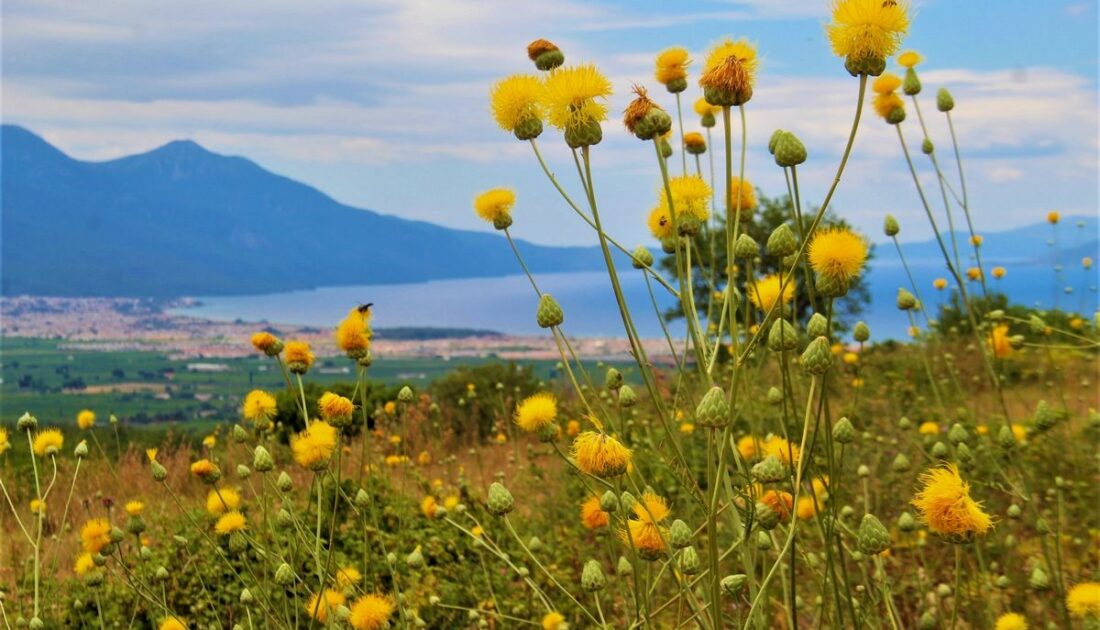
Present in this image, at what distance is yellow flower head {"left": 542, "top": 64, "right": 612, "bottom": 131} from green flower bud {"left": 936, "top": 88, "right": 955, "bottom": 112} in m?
2.93

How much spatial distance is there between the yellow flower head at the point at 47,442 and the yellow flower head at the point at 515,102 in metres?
2.53

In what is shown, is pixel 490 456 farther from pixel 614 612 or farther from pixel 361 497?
pixel 361 497

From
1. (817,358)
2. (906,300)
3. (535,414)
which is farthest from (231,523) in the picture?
(906,300)

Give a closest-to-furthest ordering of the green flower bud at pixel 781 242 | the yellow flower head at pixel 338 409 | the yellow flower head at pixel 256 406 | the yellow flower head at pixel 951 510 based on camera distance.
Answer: the yellow flower head at pixel 951 510, the green flower bud at pixel 781 242, the yellow flower head at pixel 338 409, the yellow flower head at pixel 256 406

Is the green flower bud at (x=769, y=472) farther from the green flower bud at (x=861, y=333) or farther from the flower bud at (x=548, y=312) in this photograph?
the green flower bud at (x=861, y=333)

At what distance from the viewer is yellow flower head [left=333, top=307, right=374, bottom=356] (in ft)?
9.29

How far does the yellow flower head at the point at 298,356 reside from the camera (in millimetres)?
3184

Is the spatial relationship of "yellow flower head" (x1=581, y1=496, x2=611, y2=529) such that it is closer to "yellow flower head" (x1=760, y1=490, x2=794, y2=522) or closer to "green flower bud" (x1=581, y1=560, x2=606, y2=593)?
"green flower bud" (x1=581, y1=560, x2=606, y2=593)

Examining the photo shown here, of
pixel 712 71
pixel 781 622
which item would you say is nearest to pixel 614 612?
pixel 781 622

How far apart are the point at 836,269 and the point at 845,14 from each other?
0.50m

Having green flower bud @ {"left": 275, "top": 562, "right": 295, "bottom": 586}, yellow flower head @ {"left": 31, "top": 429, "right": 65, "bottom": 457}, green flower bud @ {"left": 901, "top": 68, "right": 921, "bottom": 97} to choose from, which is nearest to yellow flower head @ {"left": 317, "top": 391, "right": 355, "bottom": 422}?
green flower bud @ {"left": 275, "top": 562, "right": 295, "bottom": 586}

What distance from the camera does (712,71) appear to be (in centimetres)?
174

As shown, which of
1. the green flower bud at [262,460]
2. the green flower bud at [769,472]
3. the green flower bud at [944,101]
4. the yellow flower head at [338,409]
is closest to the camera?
the green flower bud at [769,472]

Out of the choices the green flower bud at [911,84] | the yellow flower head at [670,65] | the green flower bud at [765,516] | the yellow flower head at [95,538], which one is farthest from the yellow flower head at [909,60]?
A: the yellow flower head at [95,538]
